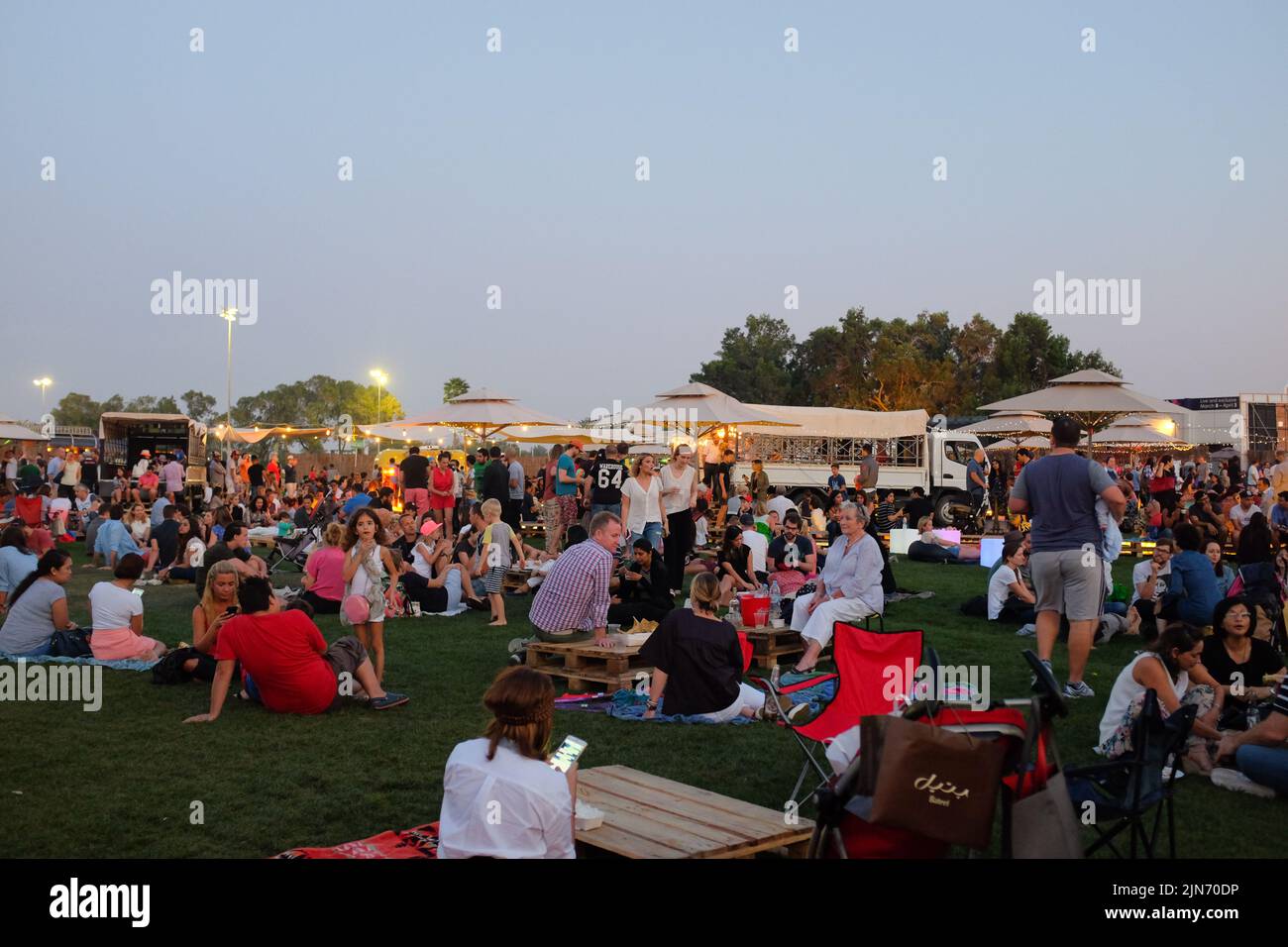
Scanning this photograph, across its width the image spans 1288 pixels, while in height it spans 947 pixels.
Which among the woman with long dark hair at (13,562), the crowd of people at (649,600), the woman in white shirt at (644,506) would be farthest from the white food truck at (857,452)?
the woman with long dark hair at (13,562)

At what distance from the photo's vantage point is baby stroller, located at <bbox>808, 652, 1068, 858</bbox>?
3.61 m

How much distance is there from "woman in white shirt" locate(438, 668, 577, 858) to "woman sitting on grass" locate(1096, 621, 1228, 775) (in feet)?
11.6

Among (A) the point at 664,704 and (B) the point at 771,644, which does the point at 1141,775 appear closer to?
(A) the point at 664,704

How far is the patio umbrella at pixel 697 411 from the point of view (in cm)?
2070

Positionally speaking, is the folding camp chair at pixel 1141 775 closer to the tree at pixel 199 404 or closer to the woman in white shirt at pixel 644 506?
the woman in white shirt at pixel 644 506

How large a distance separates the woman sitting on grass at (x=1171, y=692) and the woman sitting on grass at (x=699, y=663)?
220 centimetres

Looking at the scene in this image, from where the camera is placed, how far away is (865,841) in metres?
3.65

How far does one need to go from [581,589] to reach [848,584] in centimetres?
215

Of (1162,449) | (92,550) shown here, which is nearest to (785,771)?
(92,550)

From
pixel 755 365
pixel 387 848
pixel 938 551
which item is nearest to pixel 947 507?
pixel 938 551

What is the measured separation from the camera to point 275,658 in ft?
24.0

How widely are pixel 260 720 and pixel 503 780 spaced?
13.8 feet
